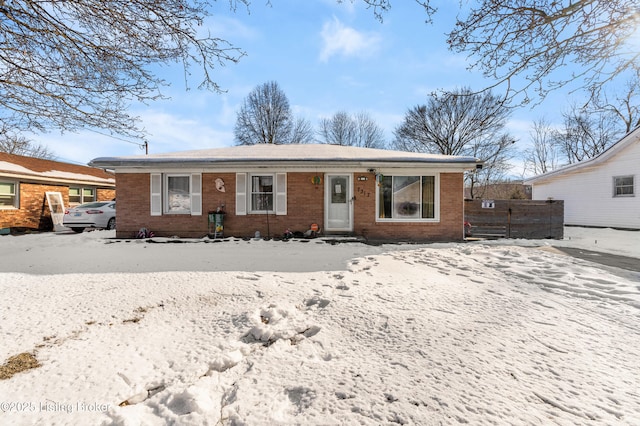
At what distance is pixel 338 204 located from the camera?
958cm

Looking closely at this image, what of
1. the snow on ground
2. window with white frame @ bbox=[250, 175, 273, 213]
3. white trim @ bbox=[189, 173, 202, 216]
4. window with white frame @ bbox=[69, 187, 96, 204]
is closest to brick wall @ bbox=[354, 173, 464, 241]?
window with white frame @ bbox=[250, 175, 273, 213]

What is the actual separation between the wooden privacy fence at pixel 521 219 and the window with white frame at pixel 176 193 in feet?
33.2

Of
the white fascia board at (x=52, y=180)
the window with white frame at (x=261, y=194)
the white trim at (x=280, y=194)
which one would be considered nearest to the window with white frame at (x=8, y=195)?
the white fascia board at (x=52, y=180)

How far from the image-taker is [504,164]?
81.9ft

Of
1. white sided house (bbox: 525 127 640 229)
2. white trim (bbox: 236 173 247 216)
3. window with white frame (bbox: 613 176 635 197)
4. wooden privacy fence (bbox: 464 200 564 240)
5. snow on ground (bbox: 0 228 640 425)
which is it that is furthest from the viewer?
window with white frame (bbox: 613 176 635 197)

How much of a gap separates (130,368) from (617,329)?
493 cm

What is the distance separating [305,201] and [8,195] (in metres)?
14.4

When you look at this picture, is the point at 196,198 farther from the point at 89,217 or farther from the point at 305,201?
the point at 89,217

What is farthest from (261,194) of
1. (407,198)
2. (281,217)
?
(407,198)

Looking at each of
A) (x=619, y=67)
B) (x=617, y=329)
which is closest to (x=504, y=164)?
(x=619, y=67)

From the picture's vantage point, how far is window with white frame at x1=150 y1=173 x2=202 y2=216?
9.48m

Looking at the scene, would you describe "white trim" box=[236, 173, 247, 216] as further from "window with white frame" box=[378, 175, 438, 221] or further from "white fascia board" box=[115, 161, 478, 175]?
"window with white frame" box=[378, 175, 438, 221]

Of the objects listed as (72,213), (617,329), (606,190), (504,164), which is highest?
(504,164)

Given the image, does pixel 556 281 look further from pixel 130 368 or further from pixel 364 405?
pixel 130 368
